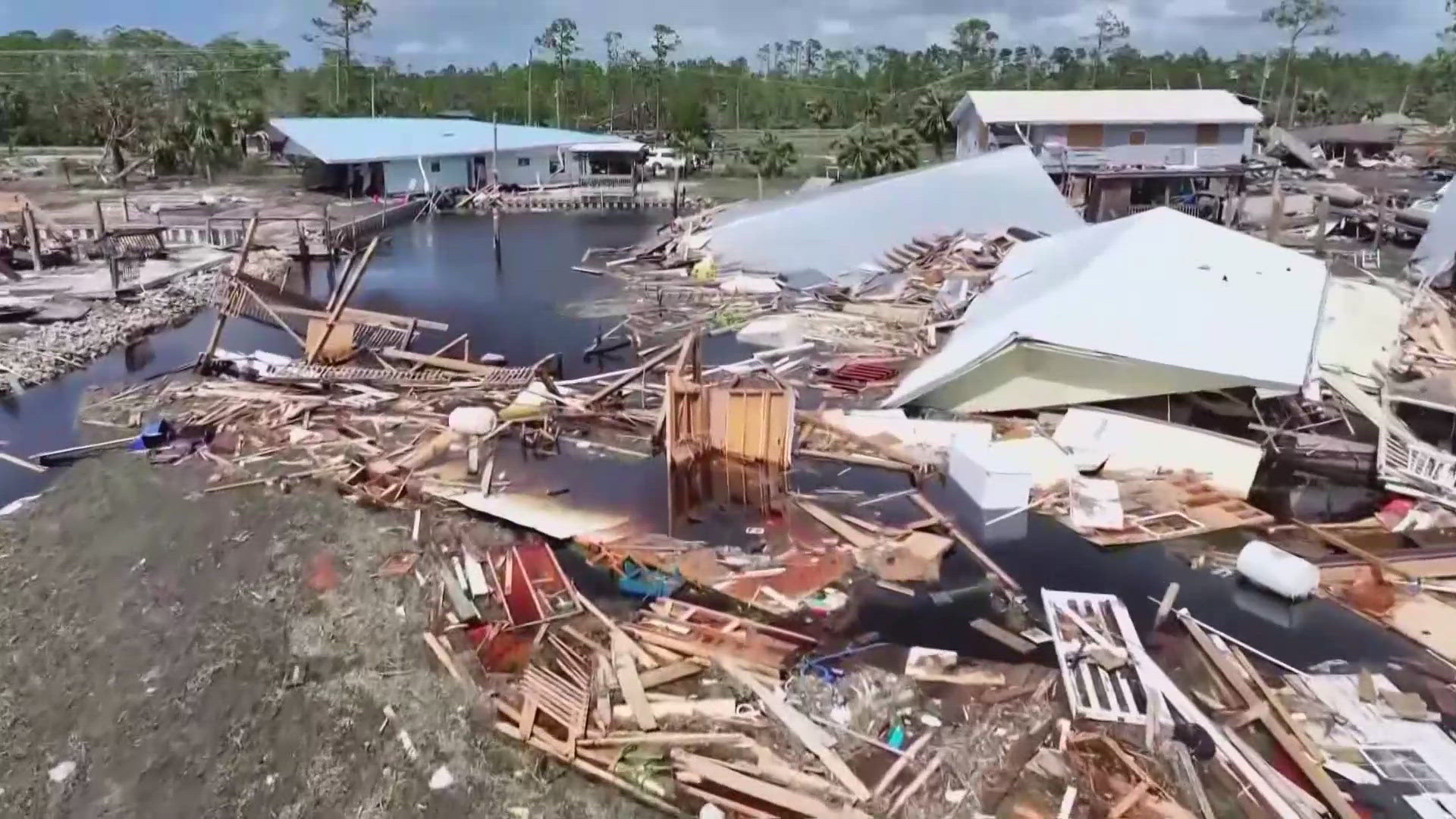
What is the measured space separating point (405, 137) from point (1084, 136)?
30.4 meters

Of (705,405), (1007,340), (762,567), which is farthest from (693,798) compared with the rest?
(1007,340)

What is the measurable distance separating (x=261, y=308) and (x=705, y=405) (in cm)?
940

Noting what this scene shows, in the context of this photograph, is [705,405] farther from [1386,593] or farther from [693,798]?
[1386,593]

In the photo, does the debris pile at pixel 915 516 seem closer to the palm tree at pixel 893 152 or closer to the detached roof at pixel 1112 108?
the detached roof at pixel 1112 108

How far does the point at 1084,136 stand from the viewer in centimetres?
4294

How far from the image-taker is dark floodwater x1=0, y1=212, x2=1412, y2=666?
10.3 m

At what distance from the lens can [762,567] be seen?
11398mm

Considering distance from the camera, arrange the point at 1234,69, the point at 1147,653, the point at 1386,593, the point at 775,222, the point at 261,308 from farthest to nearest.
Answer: the point at 1234,69 → the point at 775,222 → the point at 261,308 → the point at 1386,593 → the point at 1147,653

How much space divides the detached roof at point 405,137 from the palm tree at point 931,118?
1437 cm

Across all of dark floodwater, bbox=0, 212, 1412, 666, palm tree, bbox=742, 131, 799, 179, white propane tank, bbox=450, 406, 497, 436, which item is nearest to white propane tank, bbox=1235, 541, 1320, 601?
dark floodwater, bbox=0, 212, 1412, 666

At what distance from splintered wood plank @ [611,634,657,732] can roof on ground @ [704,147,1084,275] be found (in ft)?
61.7

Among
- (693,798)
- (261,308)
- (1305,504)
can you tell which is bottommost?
(693,798)

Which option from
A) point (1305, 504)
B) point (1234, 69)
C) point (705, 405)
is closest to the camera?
point (1305, 504)

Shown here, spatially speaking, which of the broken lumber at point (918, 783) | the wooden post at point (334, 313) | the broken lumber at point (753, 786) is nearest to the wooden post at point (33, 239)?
the wooden post at point (334, 313)
